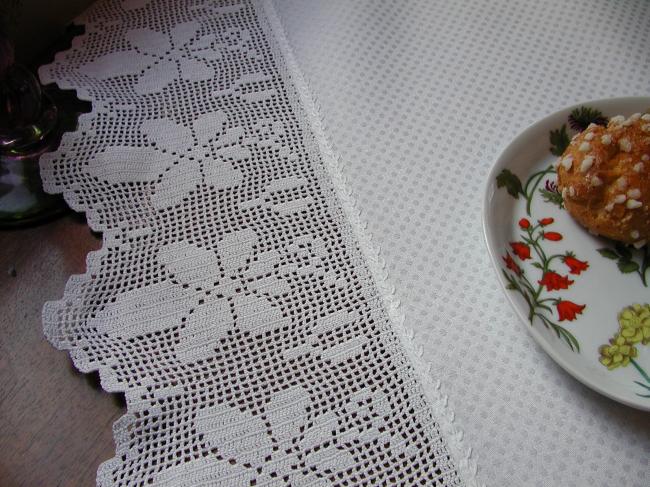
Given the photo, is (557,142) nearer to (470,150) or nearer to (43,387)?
(470,150)

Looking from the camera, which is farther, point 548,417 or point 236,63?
point 236,63

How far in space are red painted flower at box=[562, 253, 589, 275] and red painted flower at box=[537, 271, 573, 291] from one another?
0.02m

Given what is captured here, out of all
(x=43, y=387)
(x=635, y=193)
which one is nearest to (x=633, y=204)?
(x=635, y=193)

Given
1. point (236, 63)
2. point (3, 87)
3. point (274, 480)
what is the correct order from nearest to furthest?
1. point (274, 480)
2. point (3, 87)
3. point (236, 63)

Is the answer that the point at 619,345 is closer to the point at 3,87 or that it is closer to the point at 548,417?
the point at 548,417

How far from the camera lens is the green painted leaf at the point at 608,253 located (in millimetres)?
608

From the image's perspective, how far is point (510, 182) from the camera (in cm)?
64

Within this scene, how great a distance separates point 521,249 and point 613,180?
4.8 inches

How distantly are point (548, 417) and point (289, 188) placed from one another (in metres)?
0.38

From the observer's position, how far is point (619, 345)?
55 cm

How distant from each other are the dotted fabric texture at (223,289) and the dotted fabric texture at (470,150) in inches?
1.6

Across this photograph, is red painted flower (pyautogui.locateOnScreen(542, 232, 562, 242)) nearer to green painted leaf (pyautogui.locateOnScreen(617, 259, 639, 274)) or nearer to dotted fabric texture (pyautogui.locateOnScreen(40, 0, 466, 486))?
green painted leaf (pyautogui.locateOnScreen(617, 259, 639, 274))

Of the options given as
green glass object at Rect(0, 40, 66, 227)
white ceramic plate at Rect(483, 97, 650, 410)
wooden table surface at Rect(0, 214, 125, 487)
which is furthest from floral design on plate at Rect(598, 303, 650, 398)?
green glass object at Rect(0, 40, 66, 227)

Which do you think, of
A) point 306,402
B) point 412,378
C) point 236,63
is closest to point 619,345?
point 412,378
